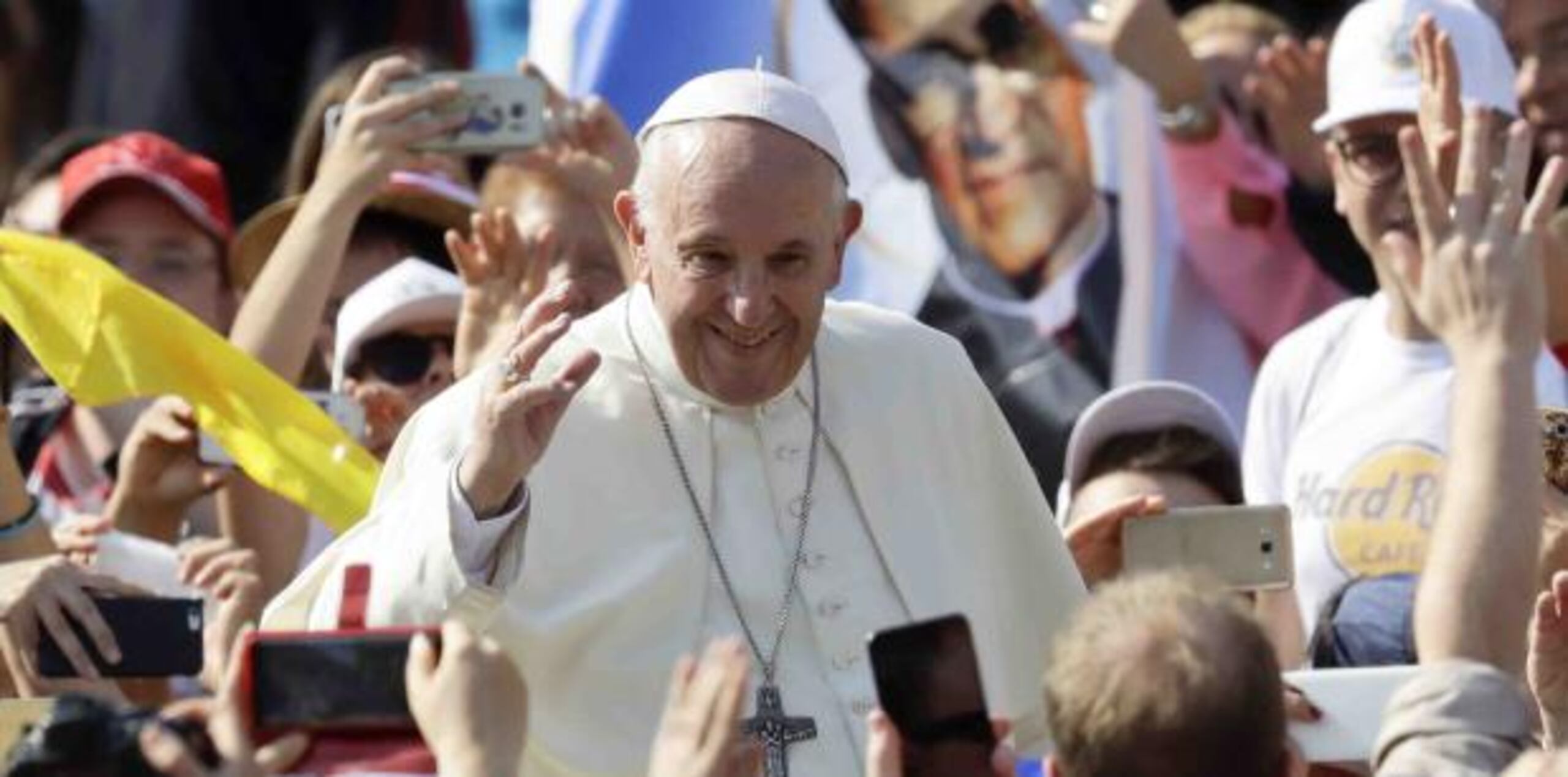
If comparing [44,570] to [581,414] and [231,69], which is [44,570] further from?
[231,69]

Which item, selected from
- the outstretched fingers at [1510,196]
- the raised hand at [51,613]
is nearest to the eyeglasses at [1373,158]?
the outstretched fingers at [1510,196]

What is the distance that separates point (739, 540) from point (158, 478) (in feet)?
6.56

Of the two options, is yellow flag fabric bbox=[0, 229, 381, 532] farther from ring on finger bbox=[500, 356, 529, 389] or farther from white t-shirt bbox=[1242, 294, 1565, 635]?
ring on finger bbox=[500, 356, 529, 389]

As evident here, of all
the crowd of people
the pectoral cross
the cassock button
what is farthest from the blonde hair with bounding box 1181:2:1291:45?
the pectoral cross

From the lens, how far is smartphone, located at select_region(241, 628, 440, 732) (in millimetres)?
4961

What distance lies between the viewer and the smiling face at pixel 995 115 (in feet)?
31.0

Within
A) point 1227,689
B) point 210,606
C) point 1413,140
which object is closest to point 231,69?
point 210,606

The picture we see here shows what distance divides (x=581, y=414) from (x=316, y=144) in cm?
274

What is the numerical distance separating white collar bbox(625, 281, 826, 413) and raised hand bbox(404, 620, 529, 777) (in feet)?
6.51

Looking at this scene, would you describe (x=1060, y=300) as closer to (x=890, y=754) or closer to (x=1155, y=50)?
(x=1155, y=50)

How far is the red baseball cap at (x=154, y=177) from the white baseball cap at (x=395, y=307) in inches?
31.4

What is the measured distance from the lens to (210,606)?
7617 mm

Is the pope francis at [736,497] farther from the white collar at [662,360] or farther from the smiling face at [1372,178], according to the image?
the smiling face at [1372,178]

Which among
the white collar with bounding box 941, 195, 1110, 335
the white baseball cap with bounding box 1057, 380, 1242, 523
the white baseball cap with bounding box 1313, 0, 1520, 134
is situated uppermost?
the white baseball cap with bounding box 1313, 0, 1520, 134
